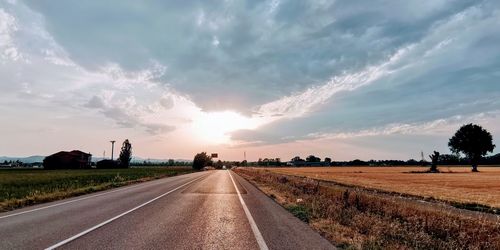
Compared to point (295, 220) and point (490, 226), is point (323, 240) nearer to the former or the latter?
point (295, 220)

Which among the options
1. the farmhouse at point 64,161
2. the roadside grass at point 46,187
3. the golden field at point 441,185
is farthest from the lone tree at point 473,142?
the farmhouse at point 64,161

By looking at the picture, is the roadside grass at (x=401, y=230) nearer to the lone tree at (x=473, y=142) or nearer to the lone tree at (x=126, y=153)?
the lone tree at (x=473, y=142)

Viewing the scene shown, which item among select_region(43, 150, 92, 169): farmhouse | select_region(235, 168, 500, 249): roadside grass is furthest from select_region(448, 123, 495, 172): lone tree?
select_region(43, 150, 92, 169): farmhouse

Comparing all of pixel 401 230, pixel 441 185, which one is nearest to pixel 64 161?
pixel 441 185

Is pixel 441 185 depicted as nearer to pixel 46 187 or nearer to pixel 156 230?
pixel 46 187

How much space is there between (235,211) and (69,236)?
23.9 ft

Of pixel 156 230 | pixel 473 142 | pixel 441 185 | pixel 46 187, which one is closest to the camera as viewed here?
pixel 156 230

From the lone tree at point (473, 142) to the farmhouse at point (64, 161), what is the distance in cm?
11844

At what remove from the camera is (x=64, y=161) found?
124 m

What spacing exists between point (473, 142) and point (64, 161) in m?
124

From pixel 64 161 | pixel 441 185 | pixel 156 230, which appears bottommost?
pixel 156 230

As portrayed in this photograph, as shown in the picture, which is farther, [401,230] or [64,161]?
[64,161]

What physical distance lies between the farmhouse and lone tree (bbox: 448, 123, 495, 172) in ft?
389

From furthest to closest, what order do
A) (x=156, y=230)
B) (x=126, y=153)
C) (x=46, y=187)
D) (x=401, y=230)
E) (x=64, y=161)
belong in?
1. (x=126, y=153)
2. (x=64, y=161)
3. (x=46, y=187)
4. (x=401, y=230)
5. (x=156, y=230)
